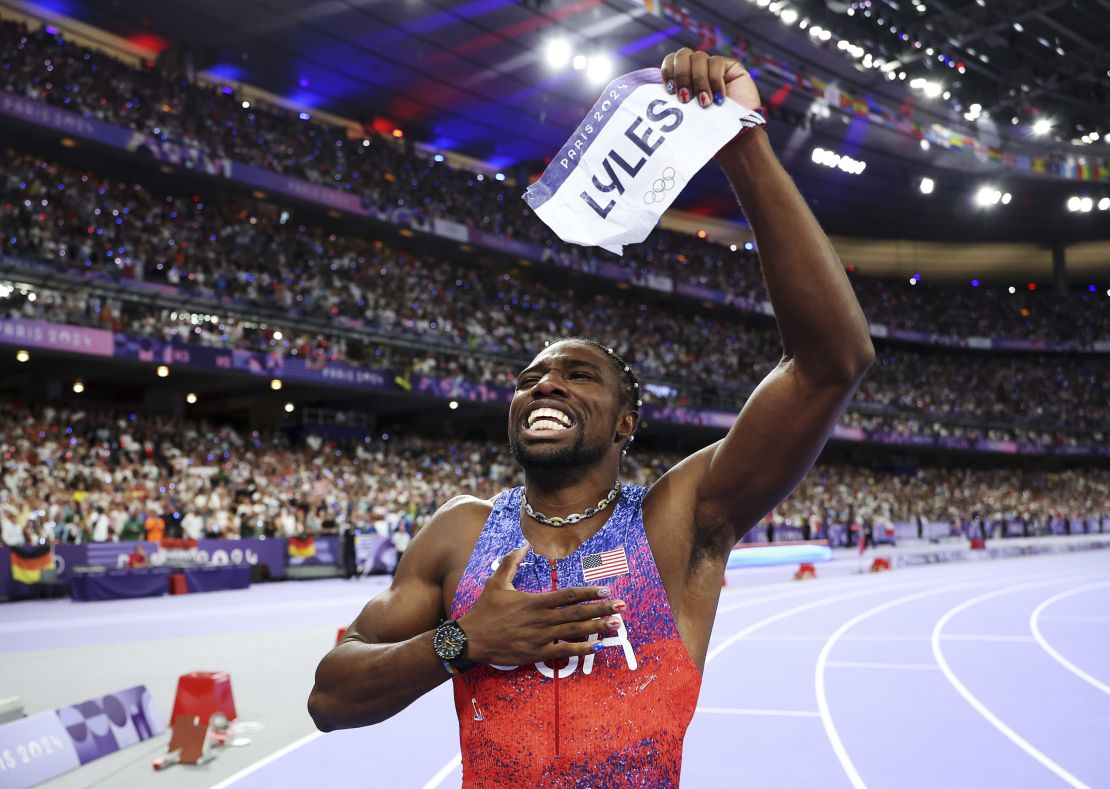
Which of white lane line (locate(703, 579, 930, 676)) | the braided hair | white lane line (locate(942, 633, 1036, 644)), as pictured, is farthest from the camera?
white lane line (locate(942, 633, 1036, 644))

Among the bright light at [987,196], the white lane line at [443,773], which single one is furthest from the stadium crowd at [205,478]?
the bright light at [987,196]

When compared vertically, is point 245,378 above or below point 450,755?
above

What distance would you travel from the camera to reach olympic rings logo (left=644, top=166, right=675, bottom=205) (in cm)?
218

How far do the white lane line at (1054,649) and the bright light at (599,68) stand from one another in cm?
2183

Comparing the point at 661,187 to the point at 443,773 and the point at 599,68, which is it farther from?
the point at 599,68

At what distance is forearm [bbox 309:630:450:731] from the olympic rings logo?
1142 mm

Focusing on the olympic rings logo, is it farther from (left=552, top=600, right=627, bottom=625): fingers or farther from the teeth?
(left=552, top=600, right=627, bottom=625): fingers

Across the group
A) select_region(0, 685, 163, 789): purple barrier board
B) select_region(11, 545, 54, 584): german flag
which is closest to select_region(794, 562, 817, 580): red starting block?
select_region(11, 545, 54, 584): german flag

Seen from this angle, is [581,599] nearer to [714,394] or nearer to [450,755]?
[450,755]

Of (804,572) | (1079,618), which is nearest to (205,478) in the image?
(804,572)

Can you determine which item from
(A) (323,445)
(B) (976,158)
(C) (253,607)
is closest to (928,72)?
(B) (976,158)

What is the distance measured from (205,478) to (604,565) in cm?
2217

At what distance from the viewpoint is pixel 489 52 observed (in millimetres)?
32625

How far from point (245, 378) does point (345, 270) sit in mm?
6263
